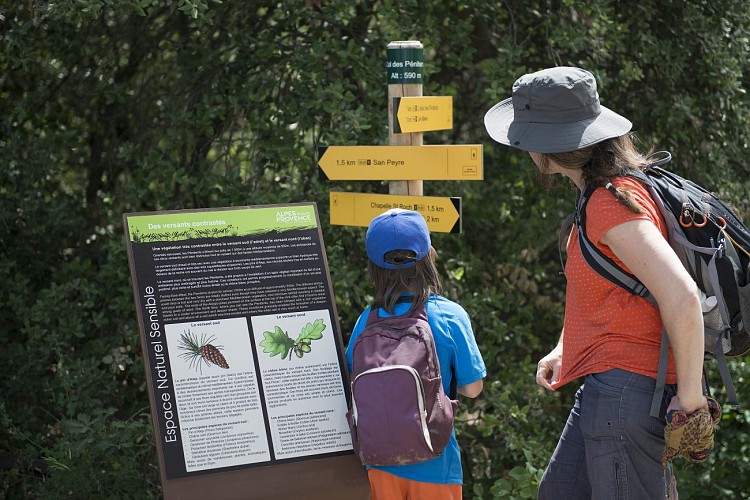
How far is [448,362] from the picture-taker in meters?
3.00

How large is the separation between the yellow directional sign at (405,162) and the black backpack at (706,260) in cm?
101

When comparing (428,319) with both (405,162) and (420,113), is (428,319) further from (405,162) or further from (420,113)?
(420,113)

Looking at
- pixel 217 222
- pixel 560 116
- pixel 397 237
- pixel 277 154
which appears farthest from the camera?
pixel 277 154

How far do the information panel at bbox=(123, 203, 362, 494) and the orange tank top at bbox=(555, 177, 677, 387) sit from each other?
997 millimetres

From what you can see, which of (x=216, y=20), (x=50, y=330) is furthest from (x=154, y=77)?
(x=50, y=330)

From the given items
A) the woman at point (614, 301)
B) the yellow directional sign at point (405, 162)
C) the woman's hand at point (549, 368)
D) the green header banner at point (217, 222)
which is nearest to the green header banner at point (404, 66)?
the yellow directional sign at point (405, 162)

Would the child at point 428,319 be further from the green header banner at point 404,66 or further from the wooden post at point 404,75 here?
the green header banner at point 404,66

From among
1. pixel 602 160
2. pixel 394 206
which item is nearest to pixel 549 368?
pixel 602 160

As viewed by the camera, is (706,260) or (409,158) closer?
(706,260)

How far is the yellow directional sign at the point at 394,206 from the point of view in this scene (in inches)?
141

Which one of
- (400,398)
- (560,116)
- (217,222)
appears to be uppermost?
(560,116)

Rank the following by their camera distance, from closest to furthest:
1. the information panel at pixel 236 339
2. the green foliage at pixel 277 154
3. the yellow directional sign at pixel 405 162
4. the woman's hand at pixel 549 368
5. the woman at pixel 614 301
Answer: the woman at pixel 614 301, the woman's hand at pixel 549 368, the information panel at pixel 236 339, the yellow directional sign at pixel 405 162, the green foliage at pixel 277 154

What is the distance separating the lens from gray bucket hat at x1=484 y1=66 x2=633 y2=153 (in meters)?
2.57

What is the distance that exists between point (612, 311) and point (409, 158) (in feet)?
4.20
